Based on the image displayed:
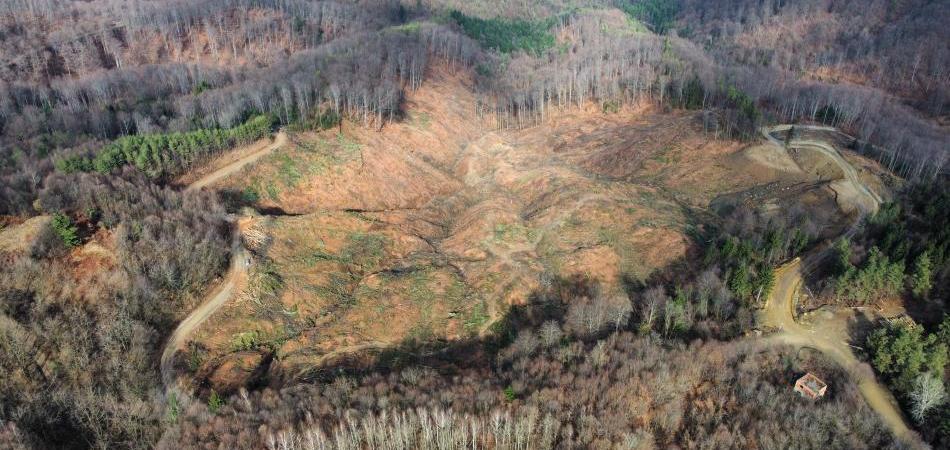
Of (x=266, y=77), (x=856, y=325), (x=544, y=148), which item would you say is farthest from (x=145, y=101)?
(x=856, y=325)

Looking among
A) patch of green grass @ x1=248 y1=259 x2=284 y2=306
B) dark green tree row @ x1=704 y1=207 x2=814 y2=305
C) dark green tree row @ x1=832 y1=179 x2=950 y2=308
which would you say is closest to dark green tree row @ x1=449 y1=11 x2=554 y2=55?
dark green tree row @ x1=704 y1=207 x2=814 y2=305

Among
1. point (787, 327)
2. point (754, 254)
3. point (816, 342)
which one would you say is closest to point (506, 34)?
point (754, 254)

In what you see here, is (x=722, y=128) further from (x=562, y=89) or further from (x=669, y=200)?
(x=562, y=89)

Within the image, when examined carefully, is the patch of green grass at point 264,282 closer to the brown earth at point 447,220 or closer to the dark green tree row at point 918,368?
the brown earth at point 447,220

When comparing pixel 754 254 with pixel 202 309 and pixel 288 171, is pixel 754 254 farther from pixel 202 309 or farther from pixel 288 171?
pixel 288 171

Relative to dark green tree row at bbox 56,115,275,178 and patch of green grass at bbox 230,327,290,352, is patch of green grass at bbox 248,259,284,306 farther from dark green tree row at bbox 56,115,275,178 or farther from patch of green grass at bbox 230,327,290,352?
dark green tree row at bbox 56,115,275,178

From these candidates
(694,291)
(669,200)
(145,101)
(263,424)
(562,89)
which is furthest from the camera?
(562,89)

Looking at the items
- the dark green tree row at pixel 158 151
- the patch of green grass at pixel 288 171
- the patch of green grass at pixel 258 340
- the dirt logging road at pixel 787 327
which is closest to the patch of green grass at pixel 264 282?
the dirt logging road at pixel 787 327
